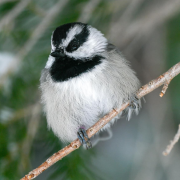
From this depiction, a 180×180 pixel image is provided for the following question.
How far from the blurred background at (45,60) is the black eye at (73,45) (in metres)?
0.24

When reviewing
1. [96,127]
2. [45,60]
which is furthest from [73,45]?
[96,127]

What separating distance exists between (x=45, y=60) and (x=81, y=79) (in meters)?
0.34

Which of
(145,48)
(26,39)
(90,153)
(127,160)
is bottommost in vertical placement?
(127,160)

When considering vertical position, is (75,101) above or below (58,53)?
below

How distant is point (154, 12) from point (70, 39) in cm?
64

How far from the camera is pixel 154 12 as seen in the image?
61.1 inches

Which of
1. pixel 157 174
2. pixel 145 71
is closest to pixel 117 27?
pixel 145 71

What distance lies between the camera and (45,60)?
140cm

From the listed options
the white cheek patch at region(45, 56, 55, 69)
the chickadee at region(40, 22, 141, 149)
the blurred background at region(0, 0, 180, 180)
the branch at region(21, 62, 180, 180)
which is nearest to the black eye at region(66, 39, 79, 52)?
the chickadee at region(40, 22, 141, 149)

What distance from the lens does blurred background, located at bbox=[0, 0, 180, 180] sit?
1280 millimetres

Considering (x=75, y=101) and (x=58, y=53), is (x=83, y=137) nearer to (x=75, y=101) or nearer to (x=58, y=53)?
(x=75, y=101)

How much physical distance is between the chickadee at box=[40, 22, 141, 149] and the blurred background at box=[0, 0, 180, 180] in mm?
122

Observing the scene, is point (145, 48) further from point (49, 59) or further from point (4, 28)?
point (4, 28)

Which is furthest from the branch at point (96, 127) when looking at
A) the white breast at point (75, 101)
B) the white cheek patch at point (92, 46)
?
the white cheek patch at point (92, 46)
